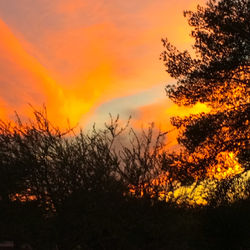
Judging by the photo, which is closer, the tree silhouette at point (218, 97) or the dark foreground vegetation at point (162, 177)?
the dark foreground vegetation at point (162, 177)

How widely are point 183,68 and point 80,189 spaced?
877 centimetres

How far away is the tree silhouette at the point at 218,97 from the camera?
21406mm

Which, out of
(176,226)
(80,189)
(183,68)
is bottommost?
(176,226)

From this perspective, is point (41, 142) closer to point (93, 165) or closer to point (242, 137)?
point (93, 165)

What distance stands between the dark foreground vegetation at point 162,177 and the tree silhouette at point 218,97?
4 cm

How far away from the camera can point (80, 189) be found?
54.2ft

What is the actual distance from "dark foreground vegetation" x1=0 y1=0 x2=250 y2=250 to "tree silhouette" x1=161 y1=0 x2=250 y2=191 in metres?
0.04

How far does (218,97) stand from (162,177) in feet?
15.6

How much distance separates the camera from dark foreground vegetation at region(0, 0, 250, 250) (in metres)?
16.6

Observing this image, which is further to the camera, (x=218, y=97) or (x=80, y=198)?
(x=218, y=97)

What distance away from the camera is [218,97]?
22.2 metres

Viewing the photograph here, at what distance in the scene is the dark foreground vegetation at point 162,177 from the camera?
54.4ft

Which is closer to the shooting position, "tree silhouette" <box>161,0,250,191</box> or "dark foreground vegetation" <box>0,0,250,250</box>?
"dark foreground vegetation" <box>0,0,250,250</box>

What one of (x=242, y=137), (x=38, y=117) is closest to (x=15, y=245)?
(x=38, y=117)
